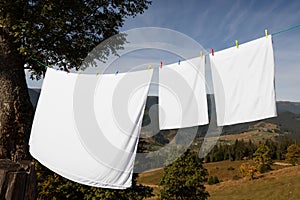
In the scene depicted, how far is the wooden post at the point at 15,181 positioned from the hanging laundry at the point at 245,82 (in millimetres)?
2963

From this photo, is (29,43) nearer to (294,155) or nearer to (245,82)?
(245,82)

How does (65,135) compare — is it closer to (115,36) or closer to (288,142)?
(115,36)

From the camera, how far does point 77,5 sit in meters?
7.56

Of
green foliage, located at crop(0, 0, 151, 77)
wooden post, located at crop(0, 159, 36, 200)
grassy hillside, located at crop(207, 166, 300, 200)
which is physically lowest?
grassy hillside, located at crop(207, 166, 300, 200)

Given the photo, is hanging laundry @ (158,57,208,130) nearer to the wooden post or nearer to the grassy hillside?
the wooden post

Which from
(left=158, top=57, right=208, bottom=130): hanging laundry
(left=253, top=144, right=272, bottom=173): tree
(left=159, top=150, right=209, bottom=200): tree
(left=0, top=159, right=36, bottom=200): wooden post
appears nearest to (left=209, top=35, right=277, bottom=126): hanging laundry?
(left=158, top=57, right=208, bottom=130): hanging laundry

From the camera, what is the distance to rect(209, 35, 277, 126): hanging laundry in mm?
4078

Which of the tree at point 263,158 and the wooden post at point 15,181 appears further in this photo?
the tree at point 263,158

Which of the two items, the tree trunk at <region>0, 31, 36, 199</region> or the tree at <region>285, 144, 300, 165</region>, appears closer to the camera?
the tree trunk at <region>0, 31, 36, 199</region>

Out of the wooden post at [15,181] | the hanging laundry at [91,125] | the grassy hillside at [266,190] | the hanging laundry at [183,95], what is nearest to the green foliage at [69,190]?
the hanging laundry at [91,125]

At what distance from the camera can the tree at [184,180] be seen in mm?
23984

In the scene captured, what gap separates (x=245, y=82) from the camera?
425cm

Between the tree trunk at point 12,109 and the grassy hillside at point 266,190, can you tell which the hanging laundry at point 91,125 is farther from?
the grassy hillside at point 266,190

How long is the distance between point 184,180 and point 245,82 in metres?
21.5
